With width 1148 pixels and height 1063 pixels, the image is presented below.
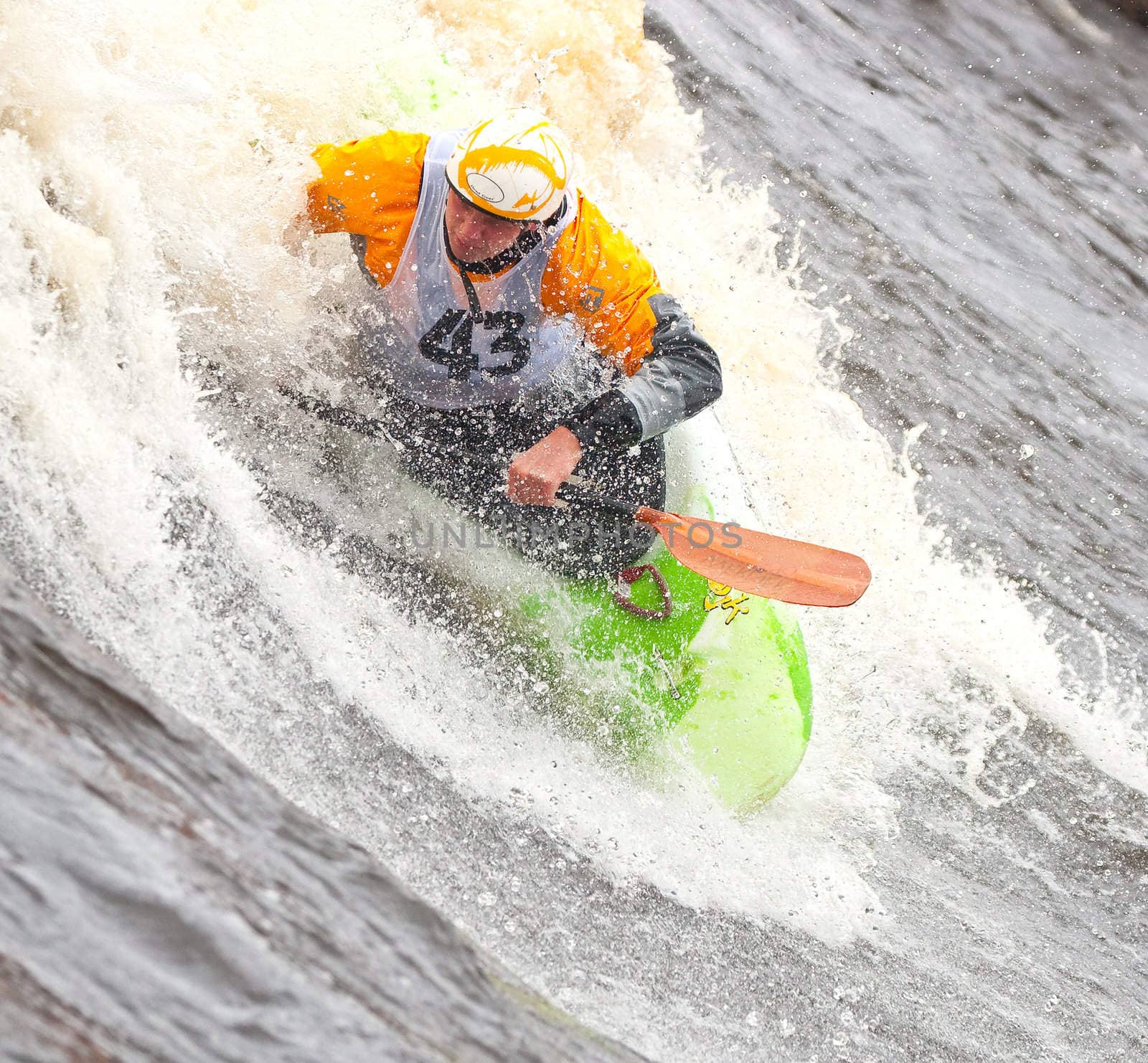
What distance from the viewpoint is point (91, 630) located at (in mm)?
1737

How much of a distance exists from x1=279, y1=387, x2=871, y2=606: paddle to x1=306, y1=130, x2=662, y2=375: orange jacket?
15.6 inches

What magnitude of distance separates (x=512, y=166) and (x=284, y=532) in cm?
104

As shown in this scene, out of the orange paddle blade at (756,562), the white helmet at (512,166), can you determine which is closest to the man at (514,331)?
the white helmet at (512,166)

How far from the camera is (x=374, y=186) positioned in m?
2.28

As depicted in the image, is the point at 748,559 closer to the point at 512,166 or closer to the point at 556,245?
the point at 556,245

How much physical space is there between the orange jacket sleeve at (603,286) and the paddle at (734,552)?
0.41m

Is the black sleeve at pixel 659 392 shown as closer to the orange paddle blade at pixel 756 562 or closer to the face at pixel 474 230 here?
the orange paddle blade at pixel 756 562

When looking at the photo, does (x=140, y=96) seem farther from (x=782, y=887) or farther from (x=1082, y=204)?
(x=1082, y=204)

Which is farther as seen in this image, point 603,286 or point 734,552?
point 734,552

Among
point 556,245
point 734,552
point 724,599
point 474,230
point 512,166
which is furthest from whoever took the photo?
point 724,599

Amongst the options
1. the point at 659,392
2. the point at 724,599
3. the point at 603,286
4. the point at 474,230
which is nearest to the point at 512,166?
the point at 474,230

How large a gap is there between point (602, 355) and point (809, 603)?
0.89 metres

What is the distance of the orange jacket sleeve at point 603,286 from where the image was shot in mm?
2314

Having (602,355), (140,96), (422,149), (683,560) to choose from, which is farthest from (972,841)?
(140,96)
